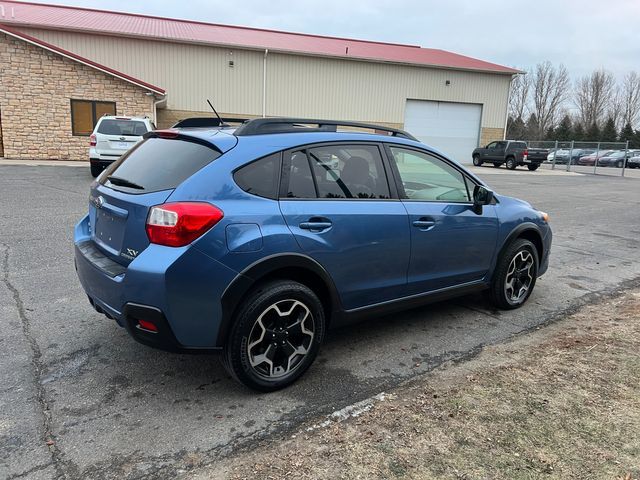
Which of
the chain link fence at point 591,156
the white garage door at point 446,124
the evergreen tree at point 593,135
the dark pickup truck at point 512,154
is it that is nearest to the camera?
the dark pickup truck at point 512,154

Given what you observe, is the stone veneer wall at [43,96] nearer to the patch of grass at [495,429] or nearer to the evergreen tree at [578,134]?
the patch of grass at [495,429]

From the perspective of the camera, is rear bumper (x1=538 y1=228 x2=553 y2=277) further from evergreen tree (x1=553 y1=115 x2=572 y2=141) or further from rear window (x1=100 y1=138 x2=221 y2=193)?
evergreen tree (x1=553 y1=115 x2=572 y2=141)

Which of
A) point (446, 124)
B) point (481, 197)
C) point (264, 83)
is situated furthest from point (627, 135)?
point (481, 197)

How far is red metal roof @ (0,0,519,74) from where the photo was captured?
A: 24958mm

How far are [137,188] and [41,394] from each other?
1.38 metres

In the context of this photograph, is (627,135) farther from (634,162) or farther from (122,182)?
(122,182)

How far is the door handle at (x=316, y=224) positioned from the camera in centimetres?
318

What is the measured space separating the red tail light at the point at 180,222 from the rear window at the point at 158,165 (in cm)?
21

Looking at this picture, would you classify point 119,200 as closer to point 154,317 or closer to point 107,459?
point 154,317

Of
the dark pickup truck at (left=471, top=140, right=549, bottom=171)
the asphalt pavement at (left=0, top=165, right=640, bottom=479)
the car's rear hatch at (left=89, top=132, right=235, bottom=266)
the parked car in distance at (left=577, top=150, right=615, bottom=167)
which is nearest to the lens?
the asphalt pavement at (left=0, top=165, right=640, bottom=479)

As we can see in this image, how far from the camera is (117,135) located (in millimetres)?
12969

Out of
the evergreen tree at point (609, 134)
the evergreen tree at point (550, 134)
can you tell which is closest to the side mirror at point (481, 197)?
the evergreen tree at point (609, 134)

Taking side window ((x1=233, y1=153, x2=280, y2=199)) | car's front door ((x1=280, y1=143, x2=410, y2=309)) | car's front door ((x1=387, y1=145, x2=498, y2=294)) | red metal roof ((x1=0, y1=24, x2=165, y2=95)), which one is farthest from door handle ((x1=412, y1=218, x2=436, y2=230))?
red metal roof ((x1=0, y1=24, x2=165, y2=95))

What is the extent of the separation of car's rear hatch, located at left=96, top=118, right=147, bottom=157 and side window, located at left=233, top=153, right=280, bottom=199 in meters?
10.5
